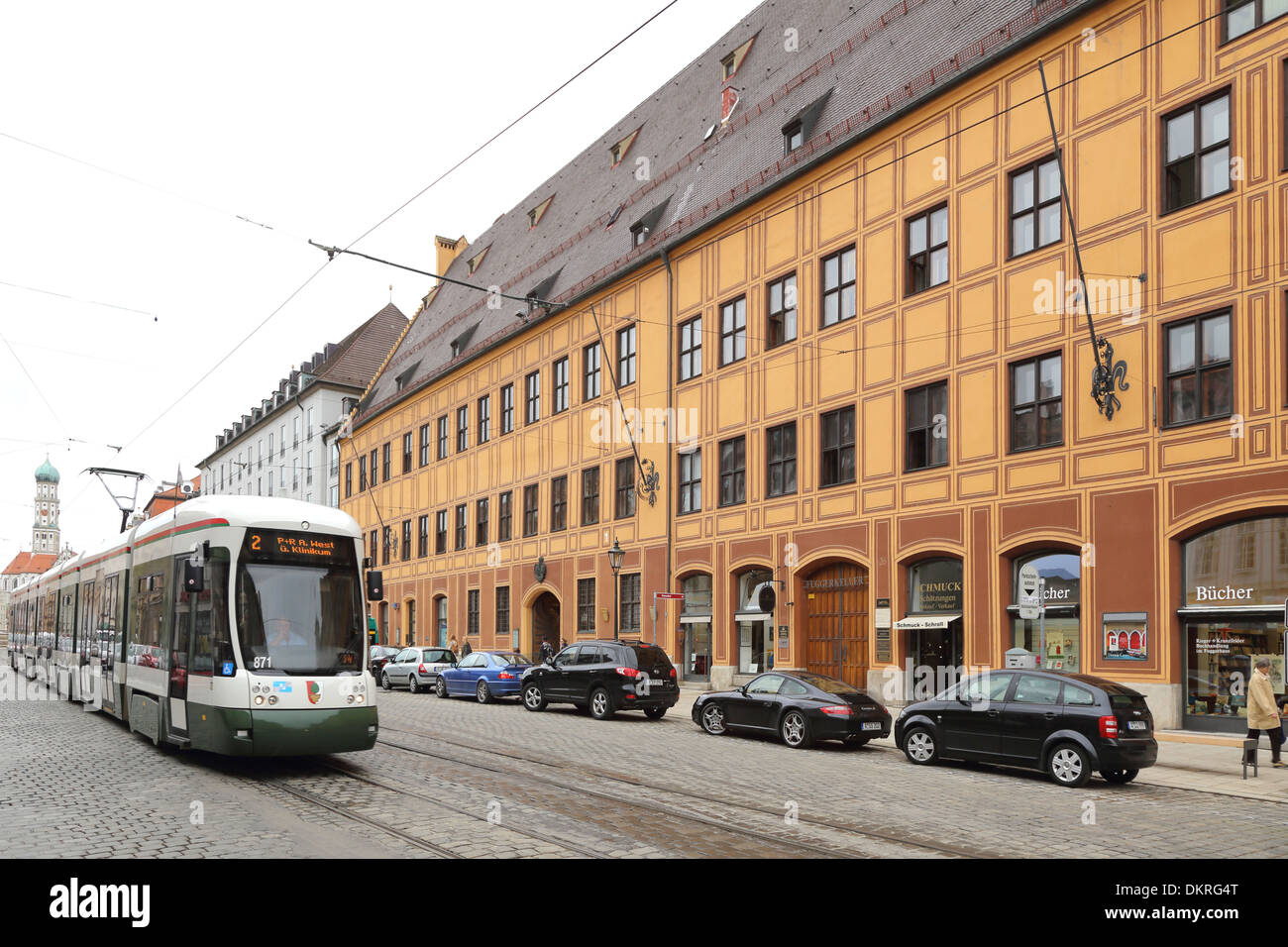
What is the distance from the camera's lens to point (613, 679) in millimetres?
24000

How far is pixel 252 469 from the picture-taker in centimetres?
8425

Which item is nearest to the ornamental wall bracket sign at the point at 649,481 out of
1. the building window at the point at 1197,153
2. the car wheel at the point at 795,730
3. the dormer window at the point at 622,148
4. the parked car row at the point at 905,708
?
the parked car row at the point at 905,708

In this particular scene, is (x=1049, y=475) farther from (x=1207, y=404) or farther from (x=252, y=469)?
(x=252, y=469)

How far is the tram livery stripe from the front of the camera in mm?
13695

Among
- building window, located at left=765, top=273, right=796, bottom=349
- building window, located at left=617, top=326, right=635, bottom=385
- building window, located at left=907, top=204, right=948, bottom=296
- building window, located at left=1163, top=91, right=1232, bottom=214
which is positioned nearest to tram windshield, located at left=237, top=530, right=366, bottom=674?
building window, located at left=1163, top=91, right=1232, bottom=214

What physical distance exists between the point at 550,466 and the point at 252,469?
50.5 metres

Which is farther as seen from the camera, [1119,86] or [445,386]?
[445,386]

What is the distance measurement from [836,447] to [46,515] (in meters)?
163

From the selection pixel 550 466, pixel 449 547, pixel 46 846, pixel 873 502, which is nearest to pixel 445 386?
pixel 449 547

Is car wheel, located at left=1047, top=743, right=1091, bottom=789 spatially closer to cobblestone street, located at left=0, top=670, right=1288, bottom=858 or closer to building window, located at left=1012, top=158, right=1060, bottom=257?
cobblestone street, located at left=0, top=670, right=1288, bottom=858

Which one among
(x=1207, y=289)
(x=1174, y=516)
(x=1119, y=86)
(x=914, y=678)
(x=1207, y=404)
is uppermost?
(x=1119, y=86)

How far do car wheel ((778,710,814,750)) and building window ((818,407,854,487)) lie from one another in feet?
29.5

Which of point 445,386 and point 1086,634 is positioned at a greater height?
point 445,386

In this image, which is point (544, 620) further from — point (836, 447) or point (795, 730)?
point (795, 730)
